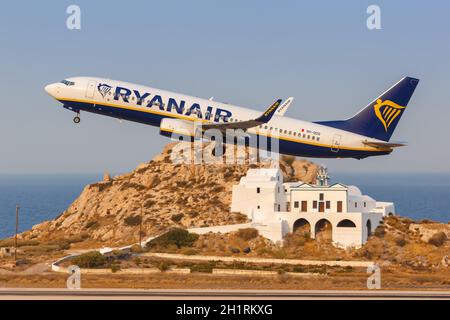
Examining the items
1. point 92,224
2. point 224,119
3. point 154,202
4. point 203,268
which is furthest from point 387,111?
point 92,224

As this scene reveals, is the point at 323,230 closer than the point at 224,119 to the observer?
No

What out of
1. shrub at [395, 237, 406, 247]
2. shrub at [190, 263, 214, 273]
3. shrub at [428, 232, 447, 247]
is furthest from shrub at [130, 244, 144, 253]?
shrub at [428, 232, 447, 247]

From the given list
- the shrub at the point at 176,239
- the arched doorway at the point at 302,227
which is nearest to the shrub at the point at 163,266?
the shrub at the point at 176,239

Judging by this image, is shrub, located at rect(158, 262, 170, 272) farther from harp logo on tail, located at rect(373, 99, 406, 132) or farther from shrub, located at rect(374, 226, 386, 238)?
shrub, located at rect(374, 226, 386, 238)

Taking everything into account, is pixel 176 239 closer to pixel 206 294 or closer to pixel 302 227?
pixel 302 227

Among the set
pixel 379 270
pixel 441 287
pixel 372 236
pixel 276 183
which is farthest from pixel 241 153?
pixel 441 287

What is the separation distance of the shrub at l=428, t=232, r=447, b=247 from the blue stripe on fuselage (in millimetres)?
24354

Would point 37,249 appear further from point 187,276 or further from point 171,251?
point 187,276

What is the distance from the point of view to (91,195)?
139375 millimetres

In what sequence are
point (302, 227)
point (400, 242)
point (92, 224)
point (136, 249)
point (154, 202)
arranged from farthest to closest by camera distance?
point (92, 224)
point (154, 202)
point (302, 227)
point (400, 242)
point (136, 249)

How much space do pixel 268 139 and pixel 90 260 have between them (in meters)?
24.0

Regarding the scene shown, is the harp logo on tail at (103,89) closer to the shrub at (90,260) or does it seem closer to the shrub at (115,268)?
the shrub at (115,268)

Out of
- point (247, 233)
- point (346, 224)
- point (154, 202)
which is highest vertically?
point (154, 202)

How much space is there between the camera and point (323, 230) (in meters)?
117
